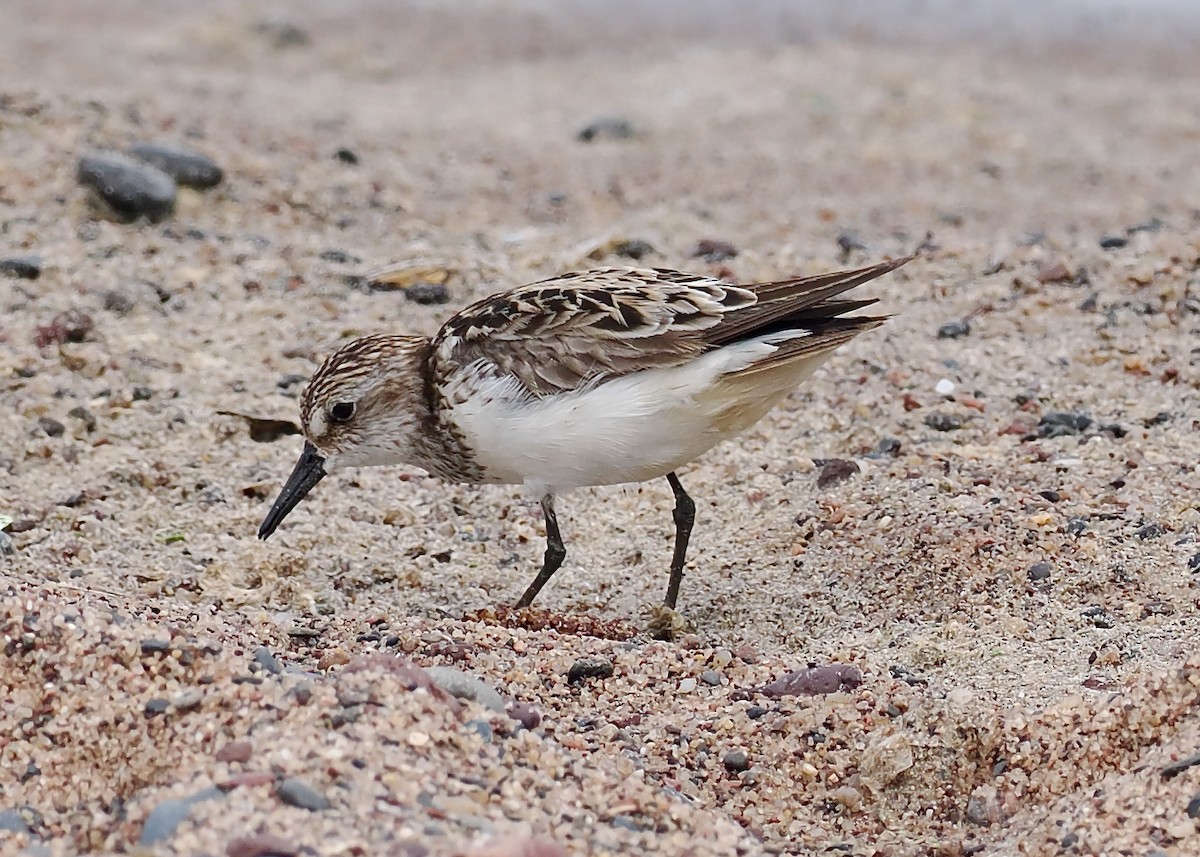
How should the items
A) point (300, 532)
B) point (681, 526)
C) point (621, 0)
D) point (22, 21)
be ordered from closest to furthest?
1. point (681, 526)
2. point (300, 532)
3. point (22, 21)
4. point (621, 0)

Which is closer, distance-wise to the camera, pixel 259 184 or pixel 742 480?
pixel 742 480

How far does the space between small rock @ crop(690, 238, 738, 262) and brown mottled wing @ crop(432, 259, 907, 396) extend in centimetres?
318

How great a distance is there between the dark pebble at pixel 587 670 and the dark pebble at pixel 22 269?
4.06 meters

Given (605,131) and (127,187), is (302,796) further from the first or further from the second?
(605,131)

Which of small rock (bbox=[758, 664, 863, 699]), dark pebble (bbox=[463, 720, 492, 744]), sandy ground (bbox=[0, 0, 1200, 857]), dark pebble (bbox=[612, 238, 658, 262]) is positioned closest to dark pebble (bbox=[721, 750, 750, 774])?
sandy ground (bbox=[0, 0, 1200, 857])

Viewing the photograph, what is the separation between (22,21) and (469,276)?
1077 cm

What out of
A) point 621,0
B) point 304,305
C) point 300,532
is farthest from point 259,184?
point 621,0

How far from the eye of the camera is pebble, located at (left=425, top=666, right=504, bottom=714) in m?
3.53

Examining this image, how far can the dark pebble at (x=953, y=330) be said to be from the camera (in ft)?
22.2

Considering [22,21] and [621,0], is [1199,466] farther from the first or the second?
[621,0]

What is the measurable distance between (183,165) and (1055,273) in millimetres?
4581

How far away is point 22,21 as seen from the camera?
15984 millimetres

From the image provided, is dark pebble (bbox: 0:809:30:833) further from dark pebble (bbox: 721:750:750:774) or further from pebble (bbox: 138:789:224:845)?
dark pebble (bbox: 721:750:750:774)

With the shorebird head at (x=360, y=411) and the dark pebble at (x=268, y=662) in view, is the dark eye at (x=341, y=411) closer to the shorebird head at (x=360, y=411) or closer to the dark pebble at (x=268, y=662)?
the shorebird head at (x=360, y=411)
